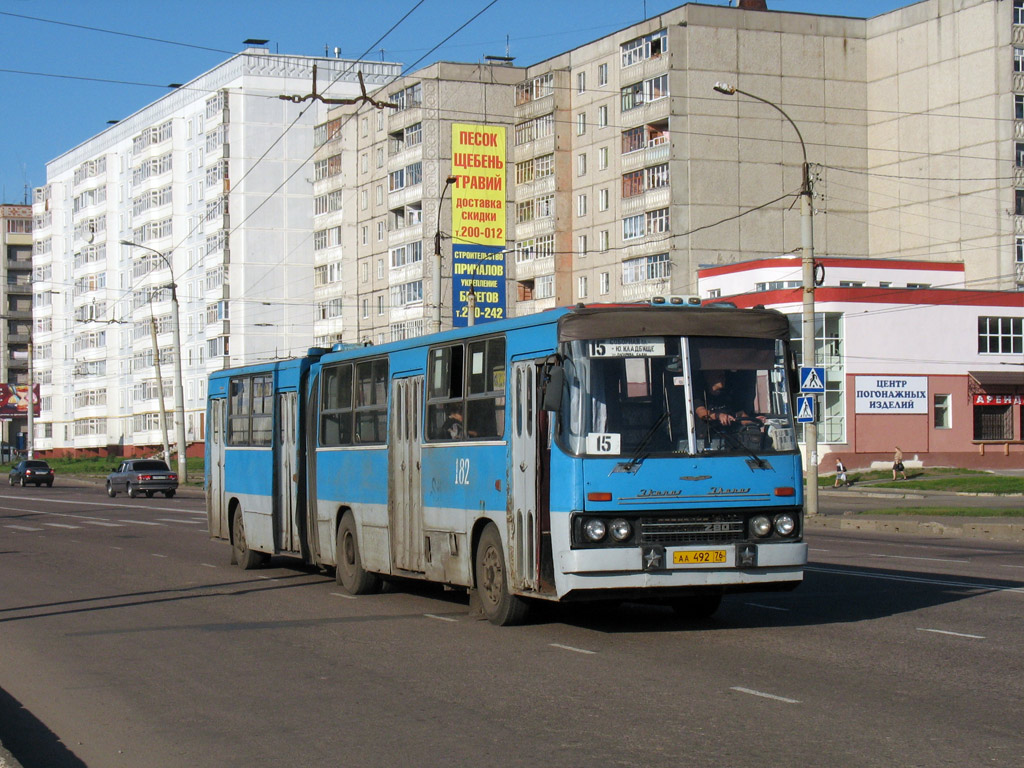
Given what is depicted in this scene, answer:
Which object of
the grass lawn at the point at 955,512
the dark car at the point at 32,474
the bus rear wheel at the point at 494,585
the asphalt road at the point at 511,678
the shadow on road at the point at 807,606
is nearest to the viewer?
the asphalt road at the point at 511,678

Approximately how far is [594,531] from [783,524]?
66.3 inches

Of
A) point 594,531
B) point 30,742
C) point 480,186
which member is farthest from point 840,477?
point 30,742

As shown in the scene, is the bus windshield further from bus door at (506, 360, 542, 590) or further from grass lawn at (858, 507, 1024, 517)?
grass lawn at (858, 507, 1024, 517)

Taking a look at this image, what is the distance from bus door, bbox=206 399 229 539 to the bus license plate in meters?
11.6

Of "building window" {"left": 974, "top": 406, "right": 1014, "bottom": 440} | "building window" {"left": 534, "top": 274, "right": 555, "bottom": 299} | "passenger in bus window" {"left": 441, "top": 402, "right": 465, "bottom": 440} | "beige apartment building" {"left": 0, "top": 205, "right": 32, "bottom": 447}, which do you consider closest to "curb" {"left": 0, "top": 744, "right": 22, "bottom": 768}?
"passenger in bus window" {"left": 441, "top": 402, "right": 465, "bottom": 440}

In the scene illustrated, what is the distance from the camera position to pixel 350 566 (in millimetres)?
16453

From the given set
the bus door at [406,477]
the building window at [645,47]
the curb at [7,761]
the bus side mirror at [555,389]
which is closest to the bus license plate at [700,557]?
the bus side mirror at [555,389]

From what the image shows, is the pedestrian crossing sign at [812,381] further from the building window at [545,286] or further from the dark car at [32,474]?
the dark car at [32,474]

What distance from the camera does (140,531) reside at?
3070 centimetres

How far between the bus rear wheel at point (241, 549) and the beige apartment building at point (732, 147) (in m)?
45.6

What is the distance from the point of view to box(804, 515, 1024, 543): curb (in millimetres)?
25734

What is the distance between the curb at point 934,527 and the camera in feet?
84.4

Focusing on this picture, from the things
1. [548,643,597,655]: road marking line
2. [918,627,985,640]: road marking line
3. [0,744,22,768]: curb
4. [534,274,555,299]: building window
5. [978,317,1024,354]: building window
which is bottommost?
[548,643,597,655]: road marking line

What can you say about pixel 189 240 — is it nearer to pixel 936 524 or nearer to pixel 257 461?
pixel 936 524
